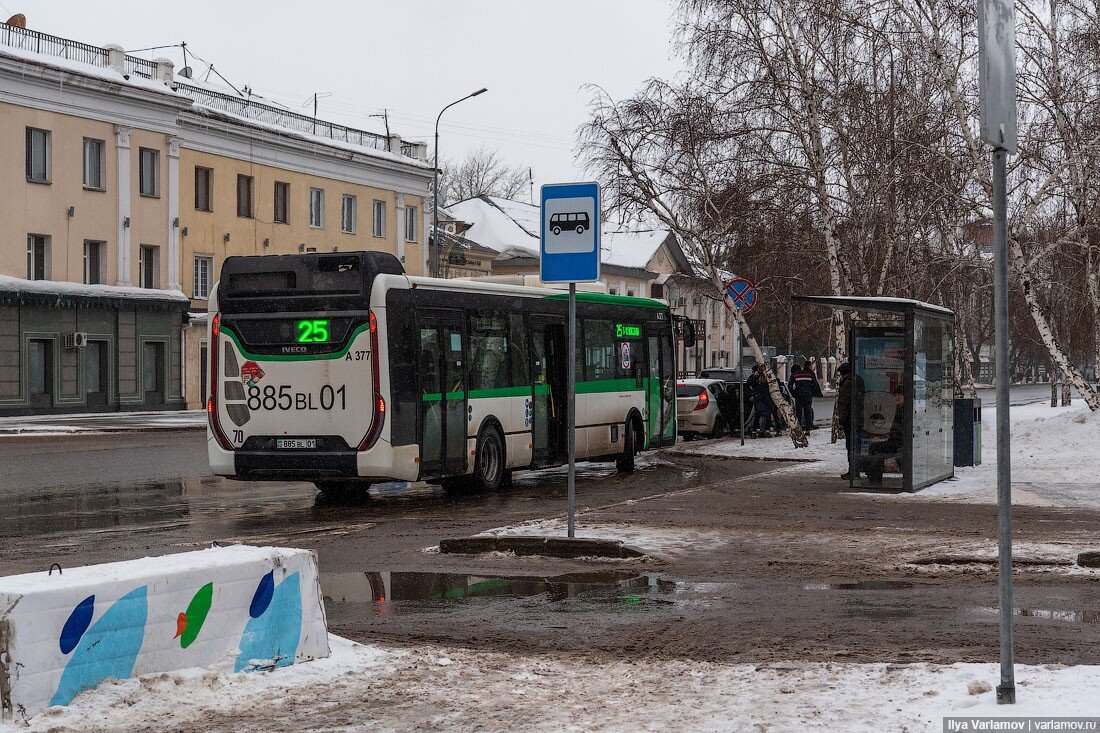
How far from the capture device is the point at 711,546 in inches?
500

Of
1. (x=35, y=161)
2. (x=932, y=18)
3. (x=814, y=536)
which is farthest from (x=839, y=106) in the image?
(x=35, y=161)

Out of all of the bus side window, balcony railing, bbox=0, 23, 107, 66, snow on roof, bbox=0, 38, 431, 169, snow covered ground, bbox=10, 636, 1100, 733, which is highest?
balcony railing, bbox=0, 23, 107, 66

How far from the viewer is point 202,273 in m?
50.8

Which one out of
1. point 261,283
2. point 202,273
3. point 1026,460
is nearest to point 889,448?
point 1026,460

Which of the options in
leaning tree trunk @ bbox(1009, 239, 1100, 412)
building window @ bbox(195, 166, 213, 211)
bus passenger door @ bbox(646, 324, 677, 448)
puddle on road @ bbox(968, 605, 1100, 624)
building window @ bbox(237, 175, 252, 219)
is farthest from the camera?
building window @ bbox(237, 175, 252, 219)

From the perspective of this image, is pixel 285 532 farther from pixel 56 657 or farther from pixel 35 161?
pixel 35 161

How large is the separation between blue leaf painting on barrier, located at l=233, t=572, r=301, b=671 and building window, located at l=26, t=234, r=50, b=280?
1562 inches

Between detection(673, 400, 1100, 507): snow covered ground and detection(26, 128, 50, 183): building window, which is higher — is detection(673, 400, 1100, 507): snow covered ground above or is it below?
below

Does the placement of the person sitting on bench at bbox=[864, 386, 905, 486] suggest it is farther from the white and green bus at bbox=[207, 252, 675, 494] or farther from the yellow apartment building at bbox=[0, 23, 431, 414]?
the yellow apartment building at bbox=[0, 23, 431, 414]

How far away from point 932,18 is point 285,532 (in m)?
17.7

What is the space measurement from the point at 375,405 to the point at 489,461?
120 inches

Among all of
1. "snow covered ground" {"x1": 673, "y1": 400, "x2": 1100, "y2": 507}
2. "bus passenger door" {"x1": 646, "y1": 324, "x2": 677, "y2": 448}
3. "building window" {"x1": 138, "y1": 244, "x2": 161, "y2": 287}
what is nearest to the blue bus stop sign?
"snow covered ground" {"x1": 673, "y1": 400, "x2": 1100, "y2": 507}

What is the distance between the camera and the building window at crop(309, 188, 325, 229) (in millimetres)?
55531

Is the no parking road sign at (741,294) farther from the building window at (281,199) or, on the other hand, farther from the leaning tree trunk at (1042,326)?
the building window at (281,199)
